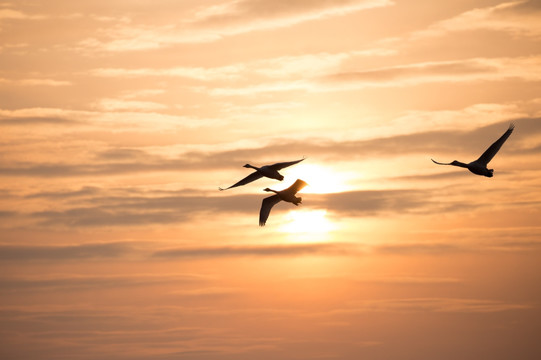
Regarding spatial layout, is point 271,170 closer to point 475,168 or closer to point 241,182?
point 241,182

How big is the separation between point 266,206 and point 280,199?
87.1 inches

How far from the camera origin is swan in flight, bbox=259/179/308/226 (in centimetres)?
15312

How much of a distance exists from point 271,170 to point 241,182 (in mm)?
4446

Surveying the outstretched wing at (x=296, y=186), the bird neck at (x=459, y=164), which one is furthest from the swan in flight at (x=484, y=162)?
the outstretched wing at (x=296, y=186)

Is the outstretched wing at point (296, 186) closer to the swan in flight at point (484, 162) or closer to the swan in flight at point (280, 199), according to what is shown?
the swan in flight at point (280, 199)

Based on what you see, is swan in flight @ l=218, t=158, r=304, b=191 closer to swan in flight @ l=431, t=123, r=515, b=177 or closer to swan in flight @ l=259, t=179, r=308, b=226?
swan in flight @ l=259, t=179, r=308, b=226

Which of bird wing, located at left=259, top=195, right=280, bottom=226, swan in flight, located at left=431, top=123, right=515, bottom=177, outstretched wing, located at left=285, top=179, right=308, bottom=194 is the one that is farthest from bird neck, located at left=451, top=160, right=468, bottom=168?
bird wing, located at left=259, top=195, right=280, bottom=226

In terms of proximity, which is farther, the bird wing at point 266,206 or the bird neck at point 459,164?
the bird wing at point 266,206

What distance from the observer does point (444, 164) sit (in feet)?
483

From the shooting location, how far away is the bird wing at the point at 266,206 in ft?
507

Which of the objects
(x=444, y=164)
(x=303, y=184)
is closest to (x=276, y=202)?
(x=303, y=184)

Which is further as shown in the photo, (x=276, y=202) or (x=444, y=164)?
(x=276, y=202)

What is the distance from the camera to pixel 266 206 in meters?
156

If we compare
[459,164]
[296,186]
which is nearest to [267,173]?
[296,186]
